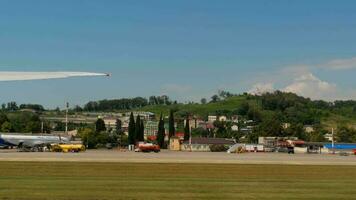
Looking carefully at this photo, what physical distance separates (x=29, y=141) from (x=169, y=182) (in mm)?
62711

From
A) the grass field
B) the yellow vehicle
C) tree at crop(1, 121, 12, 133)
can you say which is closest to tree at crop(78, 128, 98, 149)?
tree at crop(1, 121, 12, 133)

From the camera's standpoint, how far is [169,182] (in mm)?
24031

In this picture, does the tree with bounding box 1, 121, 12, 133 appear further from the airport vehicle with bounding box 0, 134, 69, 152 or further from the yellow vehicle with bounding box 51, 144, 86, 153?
the yellow vehicle with bounding box 51, 144, 86, 153

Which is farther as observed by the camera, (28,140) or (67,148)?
(28,140)

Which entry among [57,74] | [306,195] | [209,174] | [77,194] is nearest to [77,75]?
[57,74]

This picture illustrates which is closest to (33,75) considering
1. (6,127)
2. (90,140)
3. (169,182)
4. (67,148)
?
(169,182)

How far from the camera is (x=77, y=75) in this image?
1661 cm

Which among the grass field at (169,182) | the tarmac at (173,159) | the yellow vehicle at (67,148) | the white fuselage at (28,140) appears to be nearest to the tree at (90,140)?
the white fuselage at (28,140)

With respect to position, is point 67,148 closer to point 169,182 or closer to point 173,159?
point 173,159

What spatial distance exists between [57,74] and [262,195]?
27.5 ft

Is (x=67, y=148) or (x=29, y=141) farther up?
(x=29, y=141)

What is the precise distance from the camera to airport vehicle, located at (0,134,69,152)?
79.4 metres

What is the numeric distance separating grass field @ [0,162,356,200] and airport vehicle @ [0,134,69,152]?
155 ft

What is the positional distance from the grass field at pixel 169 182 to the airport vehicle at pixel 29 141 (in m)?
47.1
